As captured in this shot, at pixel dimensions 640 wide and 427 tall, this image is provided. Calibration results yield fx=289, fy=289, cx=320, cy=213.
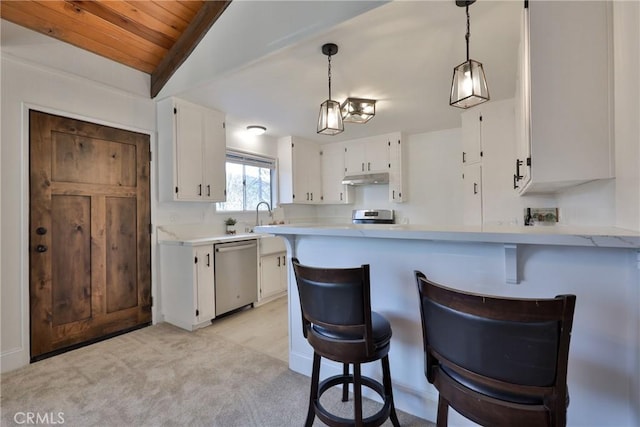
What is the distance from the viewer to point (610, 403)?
1.18 meters

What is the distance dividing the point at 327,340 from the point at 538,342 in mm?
822

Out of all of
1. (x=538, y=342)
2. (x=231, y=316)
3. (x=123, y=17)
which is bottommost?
(x=231, y=316)

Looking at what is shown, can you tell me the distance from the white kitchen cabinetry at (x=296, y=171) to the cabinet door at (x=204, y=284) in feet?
6.19

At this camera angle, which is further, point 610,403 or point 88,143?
point 88,143

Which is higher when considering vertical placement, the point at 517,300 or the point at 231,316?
the point at 517,300

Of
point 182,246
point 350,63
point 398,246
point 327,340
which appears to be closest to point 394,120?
point 350,63

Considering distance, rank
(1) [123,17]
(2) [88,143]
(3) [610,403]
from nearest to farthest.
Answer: (3) [610,403]
(1) [123,17]
(2) [88,143]

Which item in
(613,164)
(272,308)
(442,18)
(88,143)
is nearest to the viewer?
(613,164)

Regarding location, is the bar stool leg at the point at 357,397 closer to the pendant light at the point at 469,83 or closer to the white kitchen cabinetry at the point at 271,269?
the pendant light at the point at 469,83

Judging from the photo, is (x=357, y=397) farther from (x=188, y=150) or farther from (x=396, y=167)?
(x=396, y=167)

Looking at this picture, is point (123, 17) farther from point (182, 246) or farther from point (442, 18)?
point (442, 18)

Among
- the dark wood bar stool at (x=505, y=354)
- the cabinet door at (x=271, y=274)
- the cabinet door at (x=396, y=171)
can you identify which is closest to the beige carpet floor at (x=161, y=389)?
the dark wood bar stool at (x=505, y=354)

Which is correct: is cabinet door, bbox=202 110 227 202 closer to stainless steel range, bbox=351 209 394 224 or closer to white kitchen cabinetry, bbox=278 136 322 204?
white kitchen cabinetry, bbox=278 136 322 204

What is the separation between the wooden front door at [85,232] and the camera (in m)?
2.43
